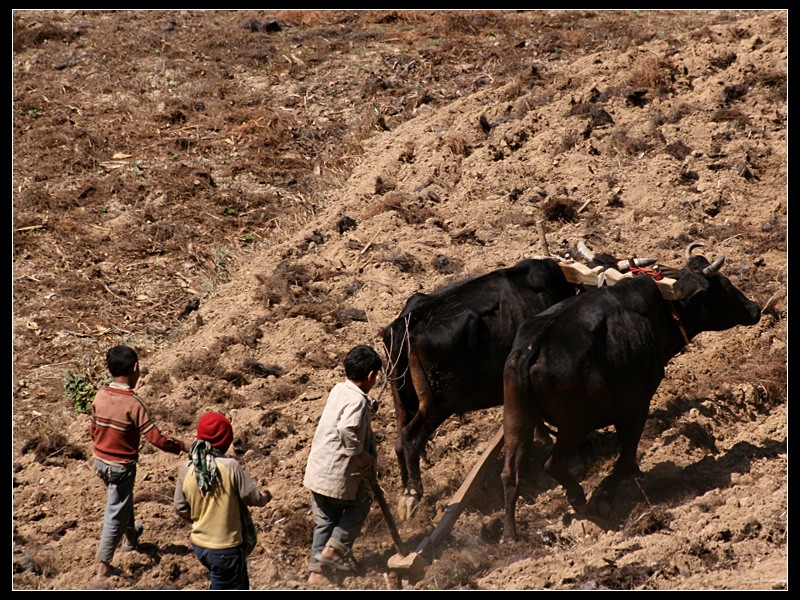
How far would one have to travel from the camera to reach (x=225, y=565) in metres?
6.51

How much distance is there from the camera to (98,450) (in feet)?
24.8

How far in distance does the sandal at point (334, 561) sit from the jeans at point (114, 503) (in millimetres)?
1544

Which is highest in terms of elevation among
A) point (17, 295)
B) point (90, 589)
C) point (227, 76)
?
point (227, 76)

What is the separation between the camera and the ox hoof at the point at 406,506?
8.57 m

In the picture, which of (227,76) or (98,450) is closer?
(98,450)

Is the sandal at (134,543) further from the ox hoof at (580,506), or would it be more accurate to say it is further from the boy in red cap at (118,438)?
the ox hoof at (580,506)

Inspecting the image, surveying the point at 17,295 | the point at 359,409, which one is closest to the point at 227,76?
the point at 17,295

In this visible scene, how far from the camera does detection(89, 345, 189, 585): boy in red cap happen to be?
7.40 m

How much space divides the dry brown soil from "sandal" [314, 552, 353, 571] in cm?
20

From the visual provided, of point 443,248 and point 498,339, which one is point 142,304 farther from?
point 498,339

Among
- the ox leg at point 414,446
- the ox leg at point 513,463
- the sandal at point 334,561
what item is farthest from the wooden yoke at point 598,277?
the sandal at point 334,561

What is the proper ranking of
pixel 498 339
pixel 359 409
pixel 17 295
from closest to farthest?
pixel 359 409 → pixel 498 339 → pixel 17 295

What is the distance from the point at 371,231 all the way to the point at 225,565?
7059 mm

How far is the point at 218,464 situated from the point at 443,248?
6579 mm
